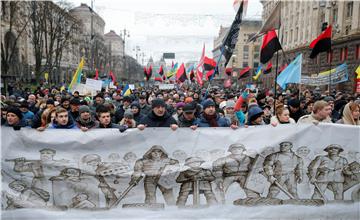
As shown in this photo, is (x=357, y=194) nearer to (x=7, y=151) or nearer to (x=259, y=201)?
(x=259, y=201)

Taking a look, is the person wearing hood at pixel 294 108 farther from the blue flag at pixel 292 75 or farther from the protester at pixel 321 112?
the protester at pixel 321 112

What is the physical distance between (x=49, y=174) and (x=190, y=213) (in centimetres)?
175

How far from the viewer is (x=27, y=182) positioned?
396cm

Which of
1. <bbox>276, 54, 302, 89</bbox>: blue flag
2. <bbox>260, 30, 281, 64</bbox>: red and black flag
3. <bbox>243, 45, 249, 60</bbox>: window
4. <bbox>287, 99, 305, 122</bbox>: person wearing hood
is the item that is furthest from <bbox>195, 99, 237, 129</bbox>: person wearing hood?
<bbox>243, 45, 249, 60</bbox>: window

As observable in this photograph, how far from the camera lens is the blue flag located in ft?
25.0

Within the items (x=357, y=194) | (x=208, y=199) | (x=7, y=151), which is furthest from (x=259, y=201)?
(x=7, y=151)

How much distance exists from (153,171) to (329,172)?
7.22 feet

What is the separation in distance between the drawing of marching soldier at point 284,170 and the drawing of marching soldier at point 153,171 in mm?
1165

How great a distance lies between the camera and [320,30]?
129 feet

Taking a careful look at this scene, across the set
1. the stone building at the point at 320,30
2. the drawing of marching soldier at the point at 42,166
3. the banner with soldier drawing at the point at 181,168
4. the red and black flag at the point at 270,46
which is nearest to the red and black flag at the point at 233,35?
the red and black flag at the point at 270,46

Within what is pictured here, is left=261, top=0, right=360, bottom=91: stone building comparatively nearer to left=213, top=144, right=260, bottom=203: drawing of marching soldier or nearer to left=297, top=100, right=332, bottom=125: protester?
left=297, top=100, right=332, bottom=125: protester

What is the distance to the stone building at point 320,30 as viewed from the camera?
30578 mm

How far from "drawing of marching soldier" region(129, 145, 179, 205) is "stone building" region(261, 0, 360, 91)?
2699cm

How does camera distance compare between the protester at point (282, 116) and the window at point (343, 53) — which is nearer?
the protester at point (282, 116)
